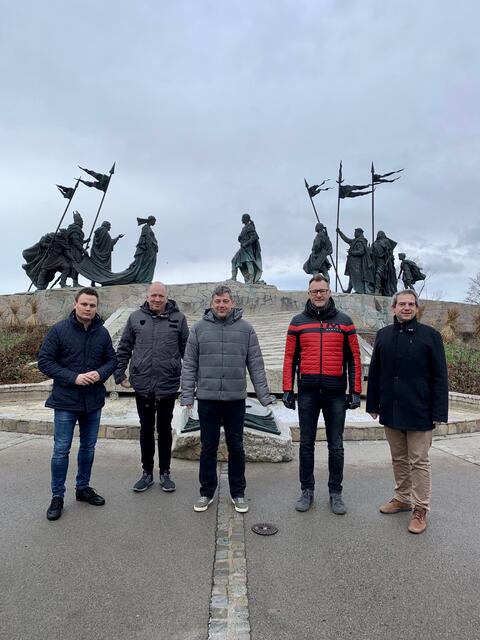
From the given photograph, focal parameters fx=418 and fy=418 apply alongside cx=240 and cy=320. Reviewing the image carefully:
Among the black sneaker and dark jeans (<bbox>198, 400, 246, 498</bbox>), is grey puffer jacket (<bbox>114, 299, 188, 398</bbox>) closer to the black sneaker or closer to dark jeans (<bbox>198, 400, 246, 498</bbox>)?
dark jeans (<bbox>198, 400, 246, 498</bbox>)

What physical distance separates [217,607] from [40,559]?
3.89 feet

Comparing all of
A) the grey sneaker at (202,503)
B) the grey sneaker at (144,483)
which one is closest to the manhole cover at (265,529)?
the grey sneaker at (202,503)

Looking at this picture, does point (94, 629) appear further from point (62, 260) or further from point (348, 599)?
point (62, 260)

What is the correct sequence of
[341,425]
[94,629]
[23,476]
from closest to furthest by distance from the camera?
[94,629] < [341,425] < [23,476]

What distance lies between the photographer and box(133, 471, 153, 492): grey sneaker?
3701mm

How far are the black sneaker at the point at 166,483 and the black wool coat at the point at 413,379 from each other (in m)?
1.90

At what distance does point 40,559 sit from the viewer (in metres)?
2.54

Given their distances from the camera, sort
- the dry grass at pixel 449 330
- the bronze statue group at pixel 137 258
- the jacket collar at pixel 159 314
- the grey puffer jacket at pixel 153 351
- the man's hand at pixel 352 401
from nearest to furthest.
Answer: the man's hand at pixel 352 401 < the grey puffer jacket at pixel 153 351 < the jacket collar at pixel 159 314 < the dry grass at pixel 449 330 < the bronze statue group at pixel 137 258

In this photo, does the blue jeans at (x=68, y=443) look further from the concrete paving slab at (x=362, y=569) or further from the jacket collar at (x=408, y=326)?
the jacket collar at (x=408, y=326)

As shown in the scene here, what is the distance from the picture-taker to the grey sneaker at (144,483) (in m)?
3.70

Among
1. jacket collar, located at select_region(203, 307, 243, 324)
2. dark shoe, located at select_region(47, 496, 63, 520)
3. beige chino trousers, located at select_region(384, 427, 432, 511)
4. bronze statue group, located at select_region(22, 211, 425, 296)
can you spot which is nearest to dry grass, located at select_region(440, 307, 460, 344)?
bronze statue group, located at select_region(22, 211, 425, 296)

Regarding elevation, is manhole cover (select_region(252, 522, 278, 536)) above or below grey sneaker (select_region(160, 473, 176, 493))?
below

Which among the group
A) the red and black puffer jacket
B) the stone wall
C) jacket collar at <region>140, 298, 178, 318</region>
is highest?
the stone wall

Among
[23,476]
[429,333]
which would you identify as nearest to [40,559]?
[23,476]
